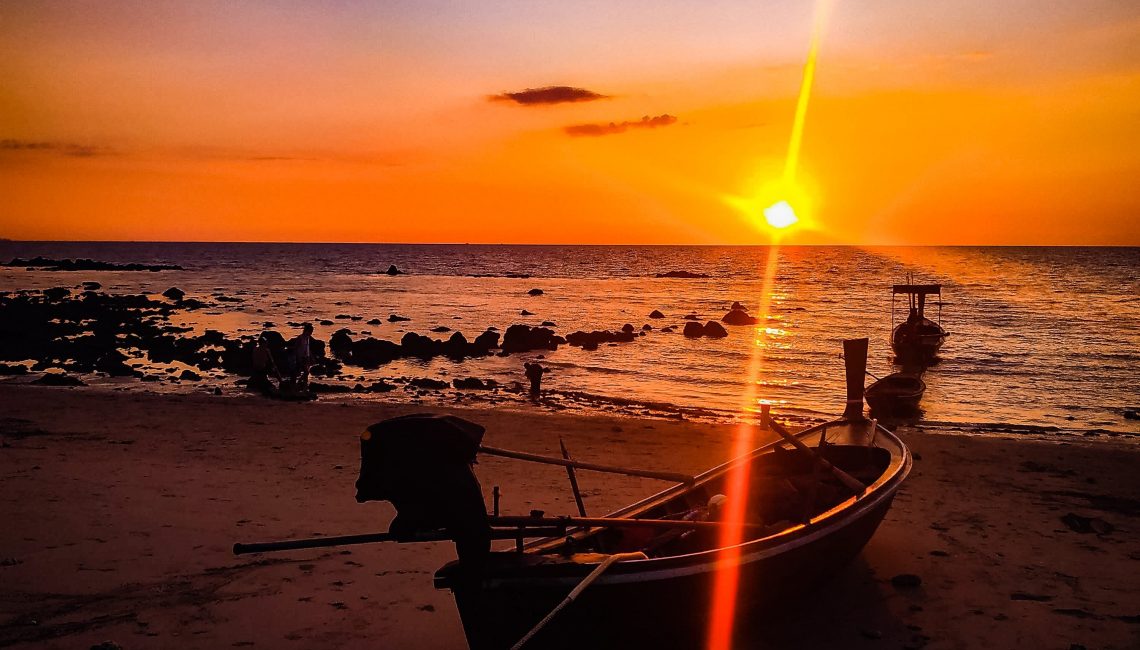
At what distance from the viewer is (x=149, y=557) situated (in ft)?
25.0

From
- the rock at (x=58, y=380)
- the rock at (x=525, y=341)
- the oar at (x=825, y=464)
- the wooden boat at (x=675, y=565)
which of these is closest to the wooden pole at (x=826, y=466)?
the oar at (x=825, y=464)

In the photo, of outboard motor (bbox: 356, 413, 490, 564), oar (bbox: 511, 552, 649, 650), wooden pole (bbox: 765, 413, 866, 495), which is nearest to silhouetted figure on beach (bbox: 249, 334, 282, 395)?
wooden pole (bbox: 765, 413, 866, 495)

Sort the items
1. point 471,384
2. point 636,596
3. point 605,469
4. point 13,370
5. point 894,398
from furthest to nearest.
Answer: point 471,384 < point 13,370 < point 894,398 < point 605,469 < point 636,596

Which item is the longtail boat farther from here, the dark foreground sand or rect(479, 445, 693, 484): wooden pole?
the dark foreground sand

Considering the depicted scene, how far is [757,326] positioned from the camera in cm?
4169

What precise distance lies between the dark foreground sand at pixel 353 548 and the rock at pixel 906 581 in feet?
0.45

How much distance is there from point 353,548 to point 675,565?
4.18 meters

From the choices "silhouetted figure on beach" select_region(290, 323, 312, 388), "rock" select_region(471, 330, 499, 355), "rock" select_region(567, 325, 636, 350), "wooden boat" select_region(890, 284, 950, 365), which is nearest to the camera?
"silhouetted figure on beach" select_region(290, 323, 312, 388)

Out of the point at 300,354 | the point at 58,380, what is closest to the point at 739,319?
the point at 300,354

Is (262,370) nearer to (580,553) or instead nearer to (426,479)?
(580,553)

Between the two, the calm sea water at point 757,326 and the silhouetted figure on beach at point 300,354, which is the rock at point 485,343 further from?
the silhouetted figure on beach at point 300,354

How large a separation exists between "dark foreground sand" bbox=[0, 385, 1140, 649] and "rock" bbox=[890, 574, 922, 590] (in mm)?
136

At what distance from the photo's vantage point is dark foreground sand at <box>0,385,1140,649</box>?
6527mm

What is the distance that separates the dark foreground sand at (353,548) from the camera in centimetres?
653
